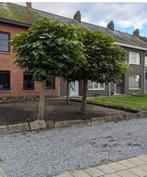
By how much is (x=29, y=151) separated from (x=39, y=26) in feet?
15.2

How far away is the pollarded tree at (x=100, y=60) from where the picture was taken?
10141 mm

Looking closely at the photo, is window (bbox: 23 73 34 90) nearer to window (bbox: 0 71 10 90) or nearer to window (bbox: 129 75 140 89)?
window (bbox: 0 71 10 90)

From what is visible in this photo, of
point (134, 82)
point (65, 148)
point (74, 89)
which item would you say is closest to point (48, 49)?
point (65, 148)

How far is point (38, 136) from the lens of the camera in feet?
25.3

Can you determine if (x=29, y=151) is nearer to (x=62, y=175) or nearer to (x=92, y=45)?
(x=62, y=175)

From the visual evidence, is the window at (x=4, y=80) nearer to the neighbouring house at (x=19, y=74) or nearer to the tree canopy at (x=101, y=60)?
the neighbouring house at (x=19, y=74)

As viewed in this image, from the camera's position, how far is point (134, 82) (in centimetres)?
2666

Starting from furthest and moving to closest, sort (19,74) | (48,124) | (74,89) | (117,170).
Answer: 1. (74,89)
2. (19,74)
3. (48,124)
4. (117,170)

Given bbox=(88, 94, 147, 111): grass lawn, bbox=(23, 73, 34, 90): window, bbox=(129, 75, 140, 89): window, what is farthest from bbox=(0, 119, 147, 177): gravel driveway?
bbox=(129, 75, 140, 89): window

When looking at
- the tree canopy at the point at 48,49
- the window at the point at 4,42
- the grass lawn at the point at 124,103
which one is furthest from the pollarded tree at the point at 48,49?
the window at the point at 4,42

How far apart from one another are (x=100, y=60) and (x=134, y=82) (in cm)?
1740

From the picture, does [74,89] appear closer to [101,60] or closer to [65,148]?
[101,60]

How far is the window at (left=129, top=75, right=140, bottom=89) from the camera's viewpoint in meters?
26.2

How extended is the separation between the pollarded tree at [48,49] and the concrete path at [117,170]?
445 cm
